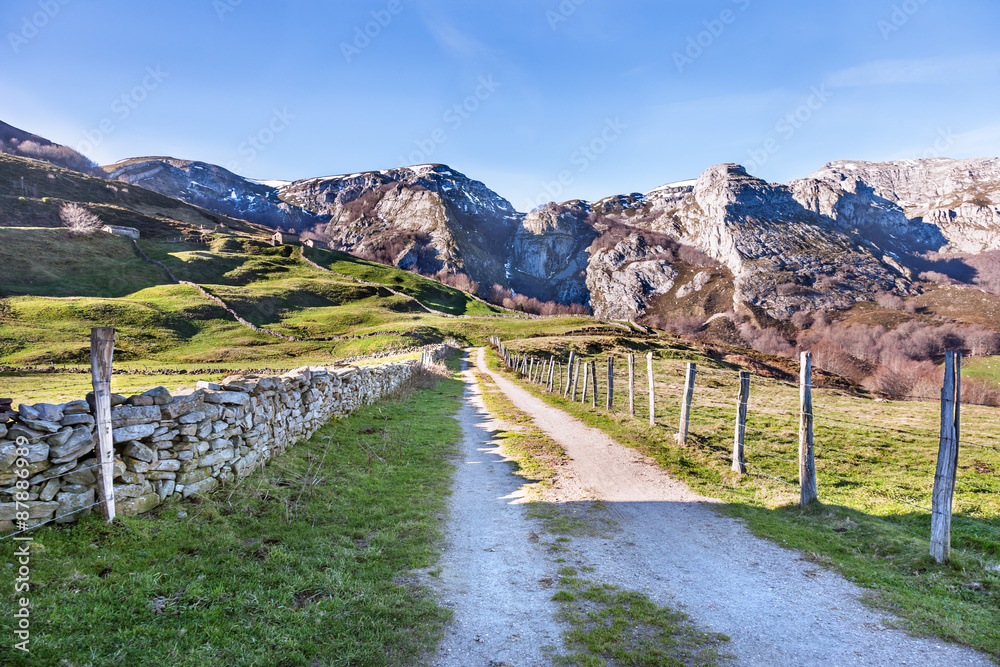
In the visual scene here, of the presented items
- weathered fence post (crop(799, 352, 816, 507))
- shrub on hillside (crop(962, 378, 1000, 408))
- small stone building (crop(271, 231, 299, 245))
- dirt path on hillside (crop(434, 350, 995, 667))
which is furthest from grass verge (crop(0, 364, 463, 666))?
small stone building (crop(271, 231, 299, 245))

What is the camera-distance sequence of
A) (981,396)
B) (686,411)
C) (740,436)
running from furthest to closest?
(981,396), (686,411), (740,436)

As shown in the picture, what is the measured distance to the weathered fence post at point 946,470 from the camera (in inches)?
253

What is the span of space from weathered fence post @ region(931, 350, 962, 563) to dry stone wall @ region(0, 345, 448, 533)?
12.1m

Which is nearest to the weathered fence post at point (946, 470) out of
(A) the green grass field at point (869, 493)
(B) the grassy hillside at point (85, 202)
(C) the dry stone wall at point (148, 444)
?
(A) the green grass field at point (869, 493)

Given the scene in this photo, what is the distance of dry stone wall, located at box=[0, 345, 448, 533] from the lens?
5.61 meters

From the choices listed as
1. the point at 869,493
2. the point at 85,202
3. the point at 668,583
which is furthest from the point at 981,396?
the point at 85,202

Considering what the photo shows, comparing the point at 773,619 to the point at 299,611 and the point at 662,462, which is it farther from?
the point at 662,462

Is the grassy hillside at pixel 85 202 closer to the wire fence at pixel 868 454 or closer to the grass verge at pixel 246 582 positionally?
the grass verge at pixel 246 582

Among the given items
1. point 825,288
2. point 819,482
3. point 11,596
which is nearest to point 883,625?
point 819,482

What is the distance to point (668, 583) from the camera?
606cm

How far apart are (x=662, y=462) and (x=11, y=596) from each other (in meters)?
12.7

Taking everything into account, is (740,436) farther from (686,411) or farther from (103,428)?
(103,428)

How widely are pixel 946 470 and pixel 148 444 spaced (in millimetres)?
12736

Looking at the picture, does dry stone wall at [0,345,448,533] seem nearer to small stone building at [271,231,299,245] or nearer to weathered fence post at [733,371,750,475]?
weathered fence post at [733,371,750,475]
